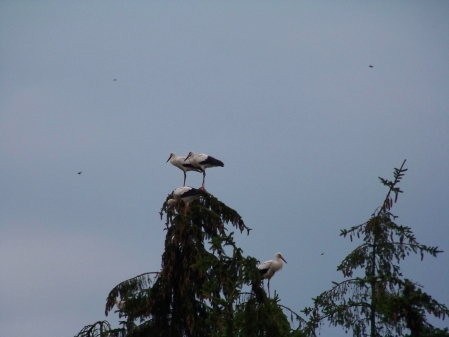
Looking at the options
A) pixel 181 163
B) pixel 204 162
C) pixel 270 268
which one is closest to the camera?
pixel 270 268

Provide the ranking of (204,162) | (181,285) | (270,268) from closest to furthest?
(181,285)
(270,268)
(204,162)

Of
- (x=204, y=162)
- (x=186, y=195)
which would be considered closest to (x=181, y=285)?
(x=186, y=195)

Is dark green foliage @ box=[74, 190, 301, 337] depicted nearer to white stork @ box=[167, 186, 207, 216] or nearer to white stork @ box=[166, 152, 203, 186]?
white stork @ box=[167, 186, 207, 216]

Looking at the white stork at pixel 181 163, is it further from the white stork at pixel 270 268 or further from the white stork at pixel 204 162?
the white stork at pixel 270 268

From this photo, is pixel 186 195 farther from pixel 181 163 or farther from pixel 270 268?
pixel 181 163

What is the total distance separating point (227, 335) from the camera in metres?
14.0

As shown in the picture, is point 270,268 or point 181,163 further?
point 181,163

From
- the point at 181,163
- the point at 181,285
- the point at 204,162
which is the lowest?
the point at 181,285

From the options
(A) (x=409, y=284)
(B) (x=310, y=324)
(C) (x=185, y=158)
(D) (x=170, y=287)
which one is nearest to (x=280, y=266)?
(C) (x=185, y=158)

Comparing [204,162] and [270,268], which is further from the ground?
[204,162]


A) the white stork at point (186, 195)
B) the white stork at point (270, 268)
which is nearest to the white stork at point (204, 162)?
the white stork at point (270, 268)

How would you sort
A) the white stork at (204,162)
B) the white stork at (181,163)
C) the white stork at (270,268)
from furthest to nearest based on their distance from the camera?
the white stork at (181,163), the white stork at (204,162), the white stork at (270,268)

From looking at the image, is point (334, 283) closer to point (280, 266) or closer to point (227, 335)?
point (227, 335)

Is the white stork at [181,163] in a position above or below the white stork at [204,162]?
above
